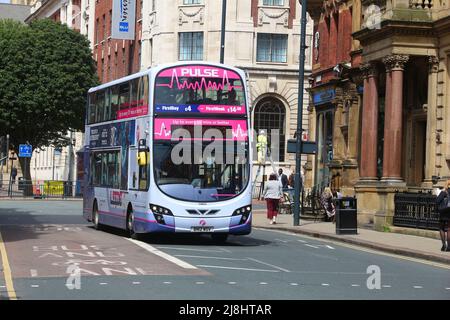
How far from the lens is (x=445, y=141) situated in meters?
30.0

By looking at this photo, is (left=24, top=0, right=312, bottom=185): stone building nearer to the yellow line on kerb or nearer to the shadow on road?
the shadow on road

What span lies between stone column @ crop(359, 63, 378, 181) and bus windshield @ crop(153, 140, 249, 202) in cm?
1013

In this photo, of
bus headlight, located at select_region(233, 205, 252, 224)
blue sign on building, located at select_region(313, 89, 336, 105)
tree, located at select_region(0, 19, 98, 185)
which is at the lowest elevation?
bus headlight, located at select_region(233, 205, 252, 224)

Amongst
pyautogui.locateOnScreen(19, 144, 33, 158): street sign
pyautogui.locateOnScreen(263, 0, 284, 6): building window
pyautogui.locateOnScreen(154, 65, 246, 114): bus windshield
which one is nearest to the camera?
pyautogui.locateOnScreen(154, 65, 246, 114): bus windshield

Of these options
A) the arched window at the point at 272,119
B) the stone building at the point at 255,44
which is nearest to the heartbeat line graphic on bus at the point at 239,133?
the stone building at the point at 255,44

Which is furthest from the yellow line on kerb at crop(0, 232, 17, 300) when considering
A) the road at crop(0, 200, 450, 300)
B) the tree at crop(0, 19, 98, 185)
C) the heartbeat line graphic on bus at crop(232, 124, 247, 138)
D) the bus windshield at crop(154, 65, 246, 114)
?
the tree at crop(0, 19, 98, 185)

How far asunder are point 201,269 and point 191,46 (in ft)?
150

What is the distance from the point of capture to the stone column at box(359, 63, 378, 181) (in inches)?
1275

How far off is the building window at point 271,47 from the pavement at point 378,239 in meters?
25.8

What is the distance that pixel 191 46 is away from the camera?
203 ft

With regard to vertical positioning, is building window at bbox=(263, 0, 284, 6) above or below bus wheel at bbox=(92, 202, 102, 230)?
above

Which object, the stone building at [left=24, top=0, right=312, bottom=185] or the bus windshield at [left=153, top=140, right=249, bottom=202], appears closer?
the bus windshield at [left=153, top=140, right=249, bottom=202]

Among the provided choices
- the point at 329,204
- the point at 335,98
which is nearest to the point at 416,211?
the point at 329,204

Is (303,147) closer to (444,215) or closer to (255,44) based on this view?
(444,215)
